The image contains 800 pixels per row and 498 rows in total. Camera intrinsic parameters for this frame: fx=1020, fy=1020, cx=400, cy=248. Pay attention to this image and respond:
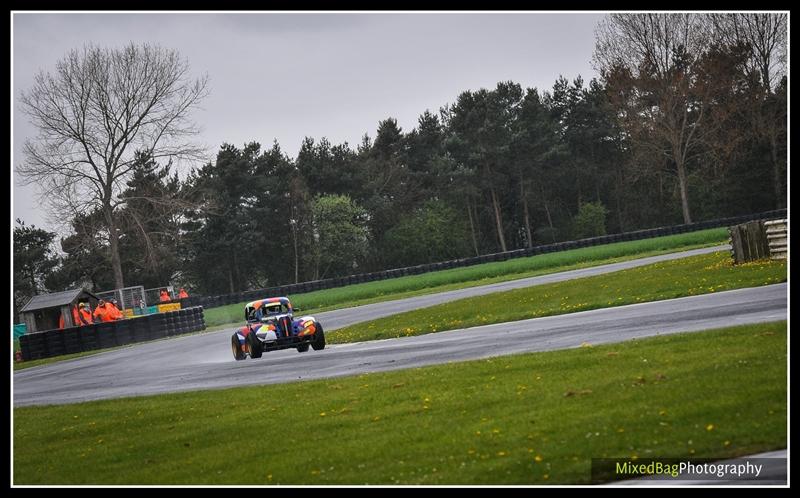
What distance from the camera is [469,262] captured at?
204 feet

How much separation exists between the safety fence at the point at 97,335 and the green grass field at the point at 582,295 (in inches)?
450

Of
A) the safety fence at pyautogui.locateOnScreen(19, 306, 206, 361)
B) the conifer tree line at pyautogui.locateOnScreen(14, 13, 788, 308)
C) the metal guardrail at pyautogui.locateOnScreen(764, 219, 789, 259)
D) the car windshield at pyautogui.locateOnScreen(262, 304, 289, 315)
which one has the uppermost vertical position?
the conifer tree line at pyautogui.locateOnScreen(14, 13, 788, 308)

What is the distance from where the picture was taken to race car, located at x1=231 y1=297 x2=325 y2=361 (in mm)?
24578

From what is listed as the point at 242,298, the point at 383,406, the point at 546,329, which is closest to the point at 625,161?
the point at 242,298

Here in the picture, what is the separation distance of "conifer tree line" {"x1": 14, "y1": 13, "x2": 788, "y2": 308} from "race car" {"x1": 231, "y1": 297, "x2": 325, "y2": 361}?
40.6 metres

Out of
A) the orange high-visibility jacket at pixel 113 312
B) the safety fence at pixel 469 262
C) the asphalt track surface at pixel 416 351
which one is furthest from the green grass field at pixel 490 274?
the asphalt track surface at pixel 416 351

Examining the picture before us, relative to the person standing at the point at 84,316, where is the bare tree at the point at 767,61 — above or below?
above

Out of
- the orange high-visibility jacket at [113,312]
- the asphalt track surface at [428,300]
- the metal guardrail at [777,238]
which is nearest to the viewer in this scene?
the metal guardrail at [777,238]

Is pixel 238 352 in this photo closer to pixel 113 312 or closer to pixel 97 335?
pixel 97 335

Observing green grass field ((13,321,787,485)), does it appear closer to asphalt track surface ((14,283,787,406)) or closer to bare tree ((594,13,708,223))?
asphalt track surface ((14,283,787,406))

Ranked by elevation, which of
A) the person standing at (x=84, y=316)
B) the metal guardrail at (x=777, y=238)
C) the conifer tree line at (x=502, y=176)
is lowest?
the person standing at (x=84, y=316)

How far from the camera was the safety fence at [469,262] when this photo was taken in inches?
2253

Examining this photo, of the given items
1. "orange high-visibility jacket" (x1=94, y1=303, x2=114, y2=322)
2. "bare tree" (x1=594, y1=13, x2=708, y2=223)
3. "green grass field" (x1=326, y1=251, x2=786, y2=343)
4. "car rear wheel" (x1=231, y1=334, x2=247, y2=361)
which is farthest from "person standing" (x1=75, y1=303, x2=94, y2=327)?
"bare tree" (x1=594, y1=13, x2=708, y2=223)

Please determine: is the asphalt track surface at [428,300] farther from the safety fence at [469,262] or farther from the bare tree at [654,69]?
the bare tree at [654,69]
